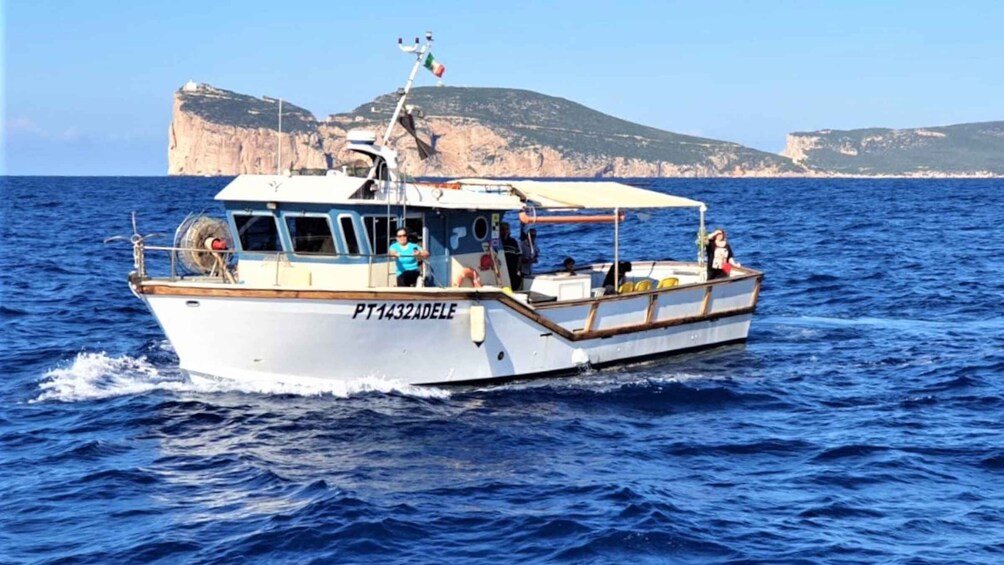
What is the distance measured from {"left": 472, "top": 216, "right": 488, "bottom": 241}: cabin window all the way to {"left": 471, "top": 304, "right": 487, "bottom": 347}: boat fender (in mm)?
2341

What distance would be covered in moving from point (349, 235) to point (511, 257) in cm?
384

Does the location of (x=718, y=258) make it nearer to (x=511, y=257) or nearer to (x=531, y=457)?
(x=511, y=257)

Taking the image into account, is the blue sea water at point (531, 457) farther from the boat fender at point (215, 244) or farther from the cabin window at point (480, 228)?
the cabin window at point (480, 228)

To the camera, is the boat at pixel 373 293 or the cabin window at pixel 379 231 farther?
the cabin window at pixel 379 231

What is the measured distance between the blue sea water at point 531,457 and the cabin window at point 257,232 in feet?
7.66

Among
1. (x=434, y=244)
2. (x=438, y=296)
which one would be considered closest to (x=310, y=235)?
(x=434, y=244)

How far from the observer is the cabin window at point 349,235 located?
A: 61.1 feet

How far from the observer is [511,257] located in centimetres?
2161

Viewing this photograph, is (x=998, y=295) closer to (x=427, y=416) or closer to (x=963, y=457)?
(x=963, y=457)

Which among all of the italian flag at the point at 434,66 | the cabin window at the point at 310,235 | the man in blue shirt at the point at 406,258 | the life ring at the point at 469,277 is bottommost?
the life ring at the point at 469,277

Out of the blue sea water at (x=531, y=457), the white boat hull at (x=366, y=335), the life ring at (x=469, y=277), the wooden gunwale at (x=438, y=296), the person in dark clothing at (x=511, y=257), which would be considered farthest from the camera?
the person in dark clothing at (x=511, y=257)

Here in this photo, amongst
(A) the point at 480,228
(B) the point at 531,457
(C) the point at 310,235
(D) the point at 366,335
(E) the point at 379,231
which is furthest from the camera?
(A) the point at 480,228

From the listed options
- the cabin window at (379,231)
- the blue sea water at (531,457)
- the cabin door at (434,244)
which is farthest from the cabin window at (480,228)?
the blue sea water at (531,457)

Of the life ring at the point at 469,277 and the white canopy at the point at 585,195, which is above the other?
the white canopy at the point at 585,195
